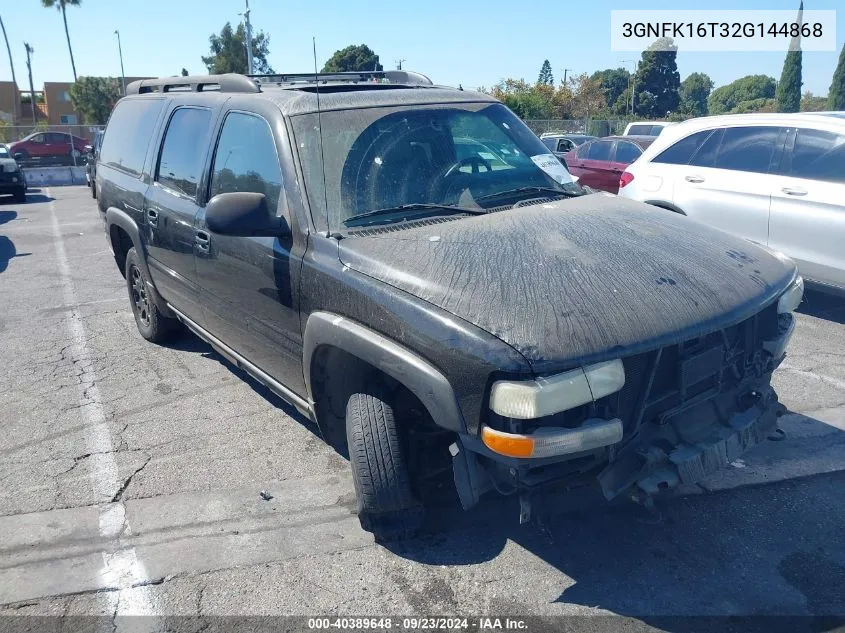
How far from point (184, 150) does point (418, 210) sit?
2034mm

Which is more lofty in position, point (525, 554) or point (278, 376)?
point (278, 376)

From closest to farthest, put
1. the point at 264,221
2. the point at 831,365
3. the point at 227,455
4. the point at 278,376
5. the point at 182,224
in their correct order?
the point at 264,221 < the point at 278,376 < the point at 227,455 < the point at 182,224 < the point at 831,365

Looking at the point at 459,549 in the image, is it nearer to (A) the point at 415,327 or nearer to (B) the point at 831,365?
(A) the point at 415,327

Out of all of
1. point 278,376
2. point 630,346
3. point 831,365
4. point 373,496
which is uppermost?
point 630,346

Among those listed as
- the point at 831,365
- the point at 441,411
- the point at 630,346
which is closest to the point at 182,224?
the point at 441,411

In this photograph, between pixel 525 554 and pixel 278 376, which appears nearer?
pixel 525 554

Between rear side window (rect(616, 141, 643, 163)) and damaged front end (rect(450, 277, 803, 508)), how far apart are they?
10.5 m

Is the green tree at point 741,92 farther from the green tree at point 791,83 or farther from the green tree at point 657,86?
the green tree at point 791,83

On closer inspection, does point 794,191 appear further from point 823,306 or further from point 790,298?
point 790,298

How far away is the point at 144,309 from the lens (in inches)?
245

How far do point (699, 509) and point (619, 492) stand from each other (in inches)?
38.1

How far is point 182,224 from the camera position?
15.0 ft

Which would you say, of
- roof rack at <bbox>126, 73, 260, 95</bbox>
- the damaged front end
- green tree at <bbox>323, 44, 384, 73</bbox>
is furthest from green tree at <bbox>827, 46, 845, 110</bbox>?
the damaged front end

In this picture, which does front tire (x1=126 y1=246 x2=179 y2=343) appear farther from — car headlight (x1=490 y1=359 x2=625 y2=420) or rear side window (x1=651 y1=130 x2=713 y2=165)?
rear side window (x1=651 y1=130 x2=713 y2=165)
